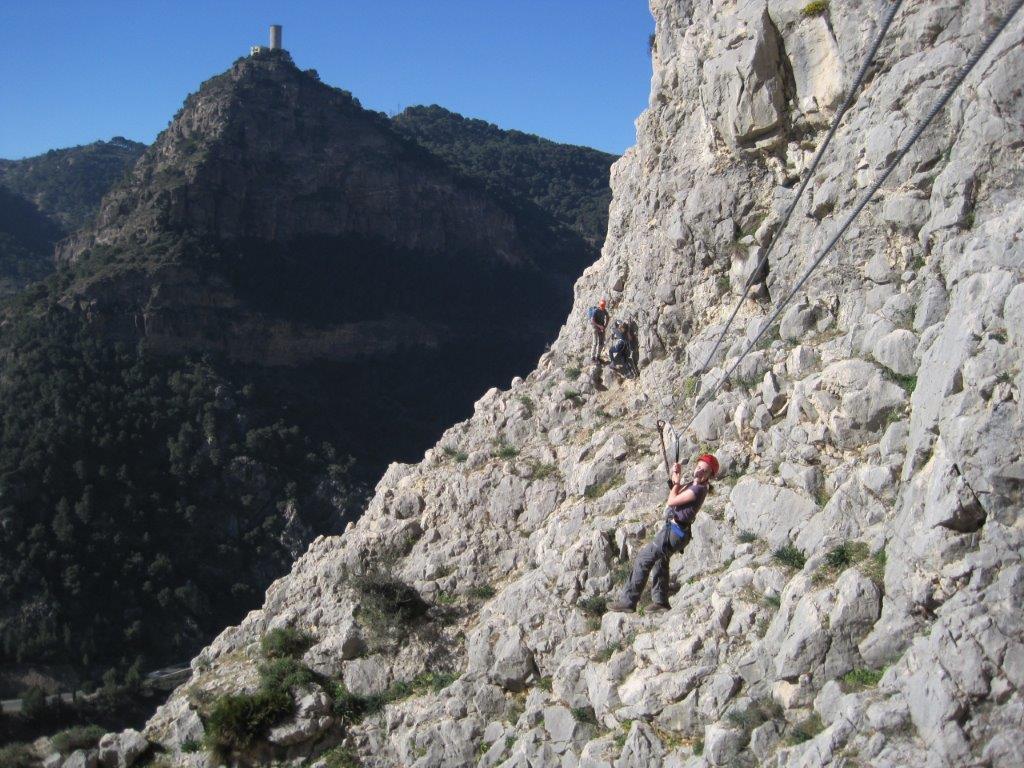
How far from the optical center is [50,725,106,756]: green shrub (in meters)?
13.5

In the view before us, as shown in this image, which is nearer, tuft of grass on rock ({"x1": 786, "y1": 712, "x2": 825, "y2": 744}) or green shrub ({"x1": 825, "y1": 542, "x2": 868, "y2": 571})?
tuft of grass on rock ({"x1": 786, "y1": 712, "x2": 825, "y2": 744})

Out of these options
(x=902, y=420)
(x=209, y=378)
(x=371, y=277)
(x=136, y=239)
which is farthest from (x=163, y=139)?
(x=902, y=420)

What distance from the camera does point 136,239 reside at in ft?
194

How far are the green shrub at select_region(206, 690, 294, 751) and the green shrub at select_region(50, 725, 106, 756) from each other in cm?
260

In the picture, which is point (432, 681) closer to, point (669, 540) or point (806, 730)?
point (669, 540)

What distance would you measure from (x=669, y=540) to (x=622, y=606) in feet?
3.20

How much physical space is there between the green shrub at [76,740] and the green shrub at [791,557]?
1019 cm

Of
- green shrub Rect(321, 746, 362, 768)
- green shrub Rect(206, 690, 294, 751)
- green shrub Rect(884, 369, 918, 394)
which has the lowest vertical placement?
green shrub Rect(321, 746, 362, 768)

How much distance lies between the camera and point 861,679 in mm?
7754

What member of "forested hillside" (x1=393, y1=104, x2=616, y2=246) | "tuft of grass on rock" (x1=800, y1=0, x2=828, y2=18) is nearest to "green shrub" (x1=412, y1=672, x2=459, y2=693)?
"tuft of grass on rock" (x1=800, y1=0, x2=828, y2=18)

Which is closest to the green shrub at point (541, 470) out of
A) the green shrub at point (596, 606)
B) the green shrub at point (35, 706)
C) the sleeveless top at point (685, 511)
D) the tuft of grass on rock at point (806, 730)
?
the green shrub at point (596, 606)

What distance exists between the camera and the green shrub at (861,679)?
7.67 metres

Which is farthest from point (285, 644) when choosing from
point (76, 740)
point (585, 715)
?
point (585, 715)

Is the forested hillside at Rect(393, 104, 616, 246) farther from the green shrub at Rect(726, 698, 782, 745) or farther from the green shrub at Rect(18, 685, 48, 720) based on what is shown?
the green shrub at Rect(726, 698, 782, 745)
